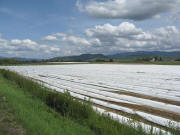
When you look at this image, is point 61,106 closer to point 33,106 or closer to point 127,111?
point 33,106

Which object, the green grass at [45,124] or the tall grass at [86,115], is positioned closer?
the tall grass at [86,115]

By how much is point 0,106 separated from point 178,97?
7.10 meters

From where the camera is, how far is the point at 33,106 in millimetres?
4422

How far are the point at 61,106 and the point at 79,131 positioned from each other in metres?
1.66

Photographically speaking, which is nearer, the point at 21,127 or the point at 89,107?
the point at 21,127

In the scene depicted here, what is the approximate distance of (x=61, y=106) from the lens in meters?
4.39

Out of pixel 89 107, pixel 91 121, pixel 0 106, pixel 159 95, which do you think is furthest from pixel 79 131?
pixel 159 95

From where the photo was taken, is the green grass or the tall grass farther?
the green grass

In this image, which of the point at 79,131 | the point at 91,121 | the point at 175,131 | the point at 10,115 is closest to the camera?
the point at 175,131

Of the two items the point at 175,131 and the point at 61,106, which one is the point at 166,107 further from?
the point at 61,106

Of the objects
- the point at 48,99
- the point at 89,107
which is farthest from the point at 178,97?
the point at 48,99

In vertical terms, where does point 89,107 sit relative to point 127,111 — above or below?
above

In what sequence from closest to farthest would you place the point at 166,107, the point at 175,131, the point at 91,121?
the point at 175,131
the point at 91,121
the point at 166,107

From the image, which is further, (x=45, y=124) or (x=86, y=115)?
(x=86, y=115)
